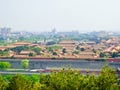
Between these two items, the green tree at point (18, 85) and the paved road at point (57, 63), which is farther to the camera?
the paved road at point (57, 63)

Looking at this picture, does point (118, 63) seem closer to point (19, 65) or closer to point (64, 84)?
point (19, 65)

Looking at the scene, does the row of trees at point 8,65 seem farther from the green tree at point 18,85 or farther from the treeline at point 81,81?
the treeline at point 81,81

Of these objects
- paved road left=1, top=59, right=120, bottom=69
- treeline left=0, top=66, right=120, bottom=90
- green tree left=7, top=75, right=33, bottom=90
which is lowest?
paved road left=1, top=59, right=120, bottom=69

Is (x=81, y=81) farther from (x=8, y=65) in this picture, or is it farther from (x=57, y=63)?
(x=57, y=63)

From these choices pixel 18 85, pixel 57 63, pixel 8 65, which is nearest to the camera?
pixel 18 85

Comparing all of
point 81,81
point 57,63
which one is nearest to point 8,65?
point 57,63

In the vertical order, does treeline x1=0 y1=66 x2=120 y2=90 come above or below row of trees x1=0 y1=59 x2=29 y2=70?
above

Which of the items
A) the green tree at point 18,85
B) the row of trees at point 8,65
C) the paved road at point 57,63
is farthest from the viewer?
the paved road at point 57,63

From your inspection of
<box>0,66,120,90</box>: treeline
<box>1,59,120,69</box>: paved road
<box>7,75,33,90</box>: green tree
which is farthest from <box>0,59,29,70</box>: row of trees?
<box>0,66,120,90</box>: treeline

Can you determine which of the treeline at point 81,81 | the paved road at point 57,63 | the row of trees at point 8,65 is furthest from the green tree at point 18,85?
the paved road at point 57,63

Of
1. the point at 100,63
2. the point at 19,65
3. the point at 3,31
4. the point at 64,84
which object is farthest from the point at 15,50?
the point at 3,31

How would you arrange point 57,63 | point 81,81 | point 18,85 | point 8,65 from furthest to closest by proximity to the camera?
1. point 57,63
2. point 8,65
3. point 18,85
4. point 81,81

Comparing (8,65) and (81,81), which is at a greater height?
(81,81)

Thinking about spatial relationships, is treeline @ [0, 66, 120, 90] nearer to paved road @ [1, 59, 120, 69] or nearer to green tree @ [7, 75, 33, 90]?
green tree @ [7, 75, 33, 90]
